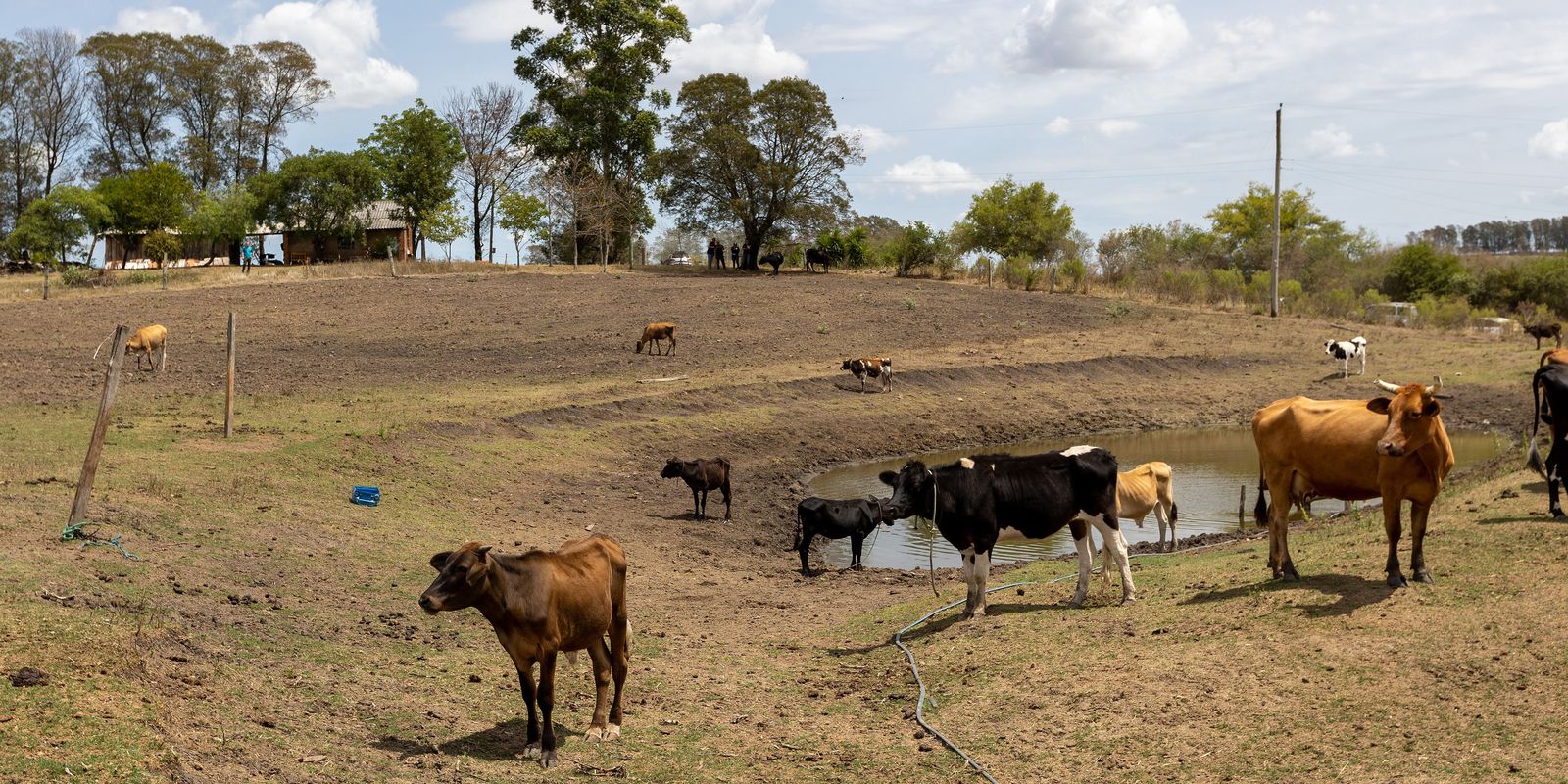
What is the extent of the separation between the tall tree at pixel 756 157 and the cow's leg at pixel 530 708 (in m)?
56.4

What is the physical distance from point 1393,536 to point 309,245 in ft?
250

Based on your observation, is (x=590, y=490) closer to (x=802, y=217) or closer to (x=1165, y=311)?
(x=1165, y=311)

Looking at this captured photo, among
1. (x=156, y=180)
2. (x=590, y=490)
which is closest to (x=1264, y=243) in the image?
(x=156, y=180)

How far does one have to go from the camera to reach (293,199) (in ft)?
246

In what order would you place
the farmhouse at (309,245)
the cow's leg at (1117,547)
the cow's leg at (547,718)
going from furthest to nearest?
the farmhouse at (309,245) → the cow's leg at (1117,547) → the cow's leg at (547,718)

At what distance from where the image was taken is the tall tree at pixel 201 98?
83.0 m

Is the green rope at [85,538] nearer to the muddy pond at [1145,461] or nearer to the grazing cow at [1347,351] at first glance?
the muddy pond at [1145,461]

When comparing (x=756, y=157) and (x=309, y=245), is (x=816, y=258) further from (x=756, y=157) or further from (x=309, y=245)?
(x=309, y=245)

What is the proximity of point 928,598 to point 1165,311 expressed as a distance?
41.0m

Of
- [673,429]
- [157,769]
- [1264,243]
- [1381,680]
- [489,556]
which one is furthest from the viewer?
[1264,243]

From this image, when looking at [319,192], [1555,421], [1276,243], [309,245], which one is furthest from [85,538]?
[309,245]

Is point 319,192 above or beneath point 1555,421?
above

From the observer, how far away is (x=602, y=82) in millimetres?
71125

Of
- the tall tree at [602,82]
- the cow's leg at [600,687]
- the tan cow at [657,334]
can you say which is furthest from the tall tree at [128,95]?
the cow's leg at [600,687]
